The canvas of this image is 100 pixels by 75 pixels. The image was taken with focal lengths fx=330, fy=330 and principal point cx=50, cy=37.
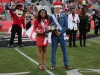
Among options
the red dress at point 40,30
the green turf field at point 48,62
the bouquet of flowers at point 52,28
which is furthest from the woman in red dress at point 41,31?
the green turf field at point 48,62

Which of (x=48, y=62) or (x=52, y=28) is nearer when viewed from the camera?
(x=52, y=28)

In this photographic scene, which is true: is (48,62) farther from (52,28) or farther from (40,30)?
(52,28)

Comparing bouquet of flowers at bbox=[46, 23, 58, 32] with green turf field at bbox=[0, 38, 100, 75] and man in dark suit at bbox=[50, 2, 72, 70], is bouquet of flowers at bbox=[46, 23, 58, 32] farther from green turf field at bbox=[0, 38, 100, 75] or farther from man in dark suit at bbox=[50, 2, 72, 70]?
green turf field at bbox=[0, 38, 100, 75]

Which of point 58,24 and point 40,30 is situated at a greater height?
point 58,24

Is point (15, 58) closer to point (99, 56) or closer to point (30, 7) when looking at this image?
point (99, 56)

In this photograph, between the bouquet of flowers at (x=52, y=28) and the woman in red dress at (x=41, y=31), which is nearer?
the bouquet of flowers at (x=52, y=28)

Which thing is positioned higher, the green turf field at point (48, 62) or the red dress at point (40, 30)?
the red dress at point (40, 30)

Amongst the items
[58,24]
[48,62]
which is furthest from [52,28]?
[48,62]

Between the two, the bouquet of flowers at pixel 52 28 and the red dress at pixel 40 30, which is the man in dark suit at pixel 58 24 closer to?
the bouquet of flowers at pixel 52 28

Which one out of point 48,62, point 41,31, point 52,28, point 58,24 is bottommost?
point 48,62

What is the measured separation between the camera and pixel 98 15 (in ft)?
82.9

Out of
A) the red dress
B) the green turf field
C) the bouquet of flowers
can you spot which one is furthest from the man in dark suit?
the green turf field

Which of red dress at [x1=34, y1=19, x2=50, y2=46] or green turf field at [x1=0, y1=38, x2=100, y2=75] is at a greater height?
red dress at [x1=34, y1=19, x2=50, y2=46]

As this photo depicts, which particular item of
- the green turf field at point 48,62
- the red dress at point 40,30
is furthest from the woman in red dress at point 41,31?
the green turf field at point 48,62
